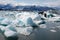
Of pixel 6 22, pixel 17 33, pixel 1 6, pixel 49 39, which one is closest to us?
pixel 49 39

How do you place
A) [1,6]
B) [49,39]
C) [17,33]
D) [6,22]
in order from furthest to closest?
[1,6] → [6,22] → [17,33] → [49,39]

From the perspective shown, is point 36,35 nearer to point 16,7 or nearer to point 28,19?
point 28,19

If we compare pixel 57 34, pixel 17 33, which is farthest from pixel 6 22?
pixel 57 34

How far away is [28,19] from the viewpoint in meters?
7.14

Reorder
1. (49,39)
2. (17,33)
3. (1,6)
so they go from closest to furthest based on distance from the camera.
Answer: (49,39), (17,33), (1,6)

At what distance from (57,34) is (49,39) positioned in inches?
27.2

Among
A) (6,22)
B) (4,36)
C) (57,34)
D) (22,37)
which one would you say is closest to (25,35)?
(22,37)

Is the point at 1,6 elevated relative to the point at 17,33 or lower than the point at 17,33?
lower

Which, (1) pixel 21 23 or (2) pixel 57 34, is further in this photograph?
(1) pixel 21 23

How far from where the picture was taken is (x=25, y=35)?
549 cm

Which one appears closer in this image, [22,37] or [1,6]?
[22,37]

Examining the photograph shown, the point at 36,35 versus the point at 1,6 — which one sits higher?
the point at 36,35

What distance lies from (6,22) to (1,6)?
21.9 meters

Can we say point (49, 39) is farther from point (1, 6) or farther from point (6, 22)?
point (1, 6)
